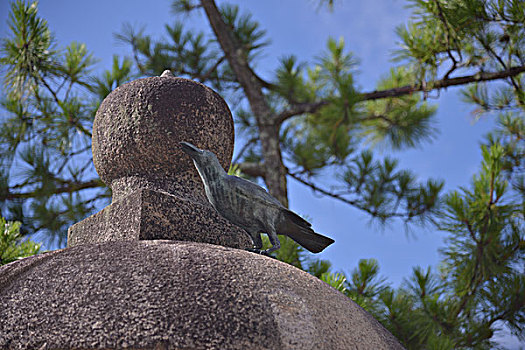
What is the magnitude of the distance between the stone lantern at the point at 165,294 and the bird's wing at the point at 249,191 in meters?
0.12

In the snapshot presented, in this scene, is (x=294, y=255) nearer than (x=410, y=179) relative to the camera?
Yes

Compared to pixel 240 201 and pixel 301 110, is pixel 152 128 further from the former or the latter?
pixel 301 110

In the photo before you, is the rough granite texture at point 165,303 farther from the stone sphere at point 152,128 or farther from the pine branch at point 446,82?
the pine branch at point 446,82

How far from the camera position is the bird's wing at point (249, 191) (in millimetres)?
1338

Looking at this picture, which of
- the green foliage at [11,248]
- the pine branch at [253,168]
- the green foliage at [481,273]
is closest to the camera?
the green foliage at [11,248]

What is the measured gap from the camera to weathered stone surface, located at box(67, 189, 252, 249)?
129 centimetres

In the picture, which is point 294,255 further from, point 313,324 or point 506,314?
point 506,314

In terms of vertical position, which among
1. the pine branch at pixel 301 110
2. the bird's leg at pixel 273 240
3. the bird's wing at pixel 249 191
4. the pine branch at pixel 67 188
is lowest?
the bird's leg at pixel 273 240

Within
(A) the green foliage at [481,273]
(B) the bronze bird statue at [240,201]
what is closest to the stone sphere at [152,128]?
(B) the bronze bird statue at [240,201]

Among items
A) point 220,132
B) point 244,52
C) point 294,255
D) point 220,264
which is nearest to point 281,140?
point 244,52

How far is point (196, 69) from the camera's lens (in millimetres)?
5207

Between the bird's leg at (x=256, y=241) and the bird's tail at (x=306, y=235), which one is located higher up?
the bird's tail at (x=306, y=235)

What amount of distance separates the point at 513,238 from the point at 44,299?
3.11 metres

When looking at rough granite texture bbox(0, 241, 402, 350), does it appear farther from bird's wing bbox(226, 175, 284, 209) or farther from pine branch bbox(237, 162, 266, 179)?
pine branch bbox(237, 162, 266, 179)
